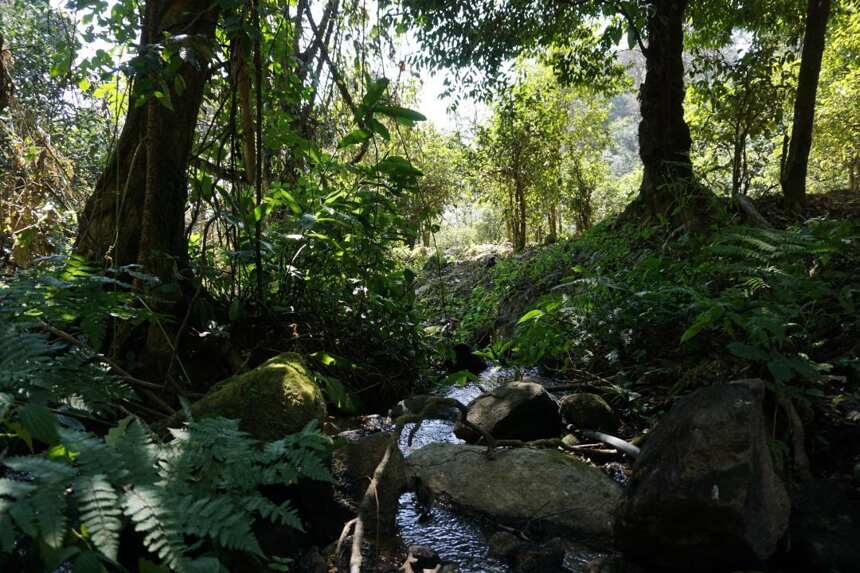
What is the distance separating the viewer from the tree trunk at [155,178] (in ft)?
10.5

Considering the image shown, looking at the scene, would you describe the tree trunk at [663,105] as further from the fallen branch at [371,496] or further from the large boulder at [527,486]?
the fallen branch at [371,496]

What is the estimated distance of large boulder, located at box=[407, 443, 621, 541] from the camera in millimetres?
2686

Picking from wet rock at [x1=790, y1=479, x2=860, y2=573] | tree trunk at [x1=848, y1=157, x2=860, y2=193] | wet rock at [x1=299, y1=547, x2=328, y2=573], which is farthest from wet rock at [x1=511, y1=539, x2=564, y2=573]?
tree trunk at [x1=848, y1=157, x2=860, y2=193]

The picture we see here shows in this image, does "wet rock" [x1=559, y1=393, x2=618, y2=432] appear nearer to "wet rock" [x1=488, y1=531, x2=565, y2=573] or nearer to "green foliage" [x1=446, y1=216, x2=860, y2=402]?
"green foliage" [x1=446, y1=216, x2=860, y2=402]

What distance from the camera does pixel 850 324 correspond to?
10.4 feet

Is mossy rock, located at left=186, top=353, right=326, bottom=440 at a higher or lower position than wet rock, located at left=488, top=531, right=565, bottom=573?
higher

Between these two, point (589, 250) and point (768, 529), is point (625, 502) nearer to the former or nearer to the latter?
point (768, 529)

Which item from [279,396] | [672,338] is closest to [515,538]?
[279,396]

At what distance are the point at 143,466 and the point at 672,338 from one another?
12.4ft

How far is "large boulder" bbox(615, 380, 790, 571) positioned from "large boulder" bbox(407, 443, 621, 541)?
0.91 feet

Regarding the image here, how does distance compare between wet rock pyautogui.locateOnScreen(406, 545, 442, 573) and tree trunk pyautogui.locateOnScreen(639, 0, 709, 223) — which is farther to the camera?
tree trunk pyautogui.locateOnScreen(639, 0, 709, 223)

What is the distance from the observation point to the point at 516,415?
145 inches

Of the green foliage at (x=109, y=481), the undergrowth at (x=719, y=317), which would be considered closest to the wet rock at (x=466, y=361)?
the undergrowth at (x=719, y=317)

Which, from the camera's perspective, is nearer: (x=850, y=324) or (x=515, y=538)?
(x=515, y=538)
